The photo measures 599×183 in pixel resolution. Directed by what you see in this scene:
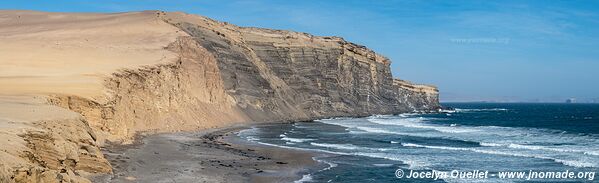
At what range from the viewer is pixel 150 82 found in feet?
151

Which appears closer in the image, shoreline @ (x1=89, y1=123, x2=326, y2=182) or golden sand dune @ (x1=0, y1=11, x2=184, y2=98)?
shoreline @ (x1=89, y1=123, x2=326, y2=182)

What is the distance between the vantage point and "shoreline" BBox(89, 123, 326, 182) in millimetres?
22969

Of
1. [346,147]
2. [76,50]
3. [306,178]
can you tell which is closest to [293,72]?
[76,50]

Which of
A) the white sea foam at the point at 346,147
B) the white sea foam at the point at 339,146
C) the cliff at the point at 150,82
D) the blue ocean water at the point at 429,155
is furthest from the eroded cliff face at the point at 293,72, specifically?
the white sea foam at the point at 346,147

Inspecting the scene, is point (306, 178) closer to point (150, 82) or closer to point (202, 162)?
point (202, 162)

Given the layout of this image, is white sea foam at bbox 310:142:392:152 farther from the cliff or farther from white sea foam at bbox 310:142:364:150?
the cliff

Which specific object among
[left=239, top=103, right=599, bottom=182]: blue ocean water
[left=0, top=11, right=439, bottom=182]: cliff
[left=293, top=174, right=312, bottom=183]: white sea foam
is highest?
[left=0, top=11, right=439, bottom=182]: cliff

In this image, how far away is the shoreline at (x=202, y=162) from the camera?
23.0 metres

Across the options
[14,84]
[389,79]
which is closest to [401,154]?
[14,84]

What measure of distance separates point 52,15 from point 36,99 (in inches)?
3707

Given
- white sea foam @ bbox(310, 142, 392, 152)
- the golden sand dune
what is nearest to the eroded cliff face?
the golden sand dune

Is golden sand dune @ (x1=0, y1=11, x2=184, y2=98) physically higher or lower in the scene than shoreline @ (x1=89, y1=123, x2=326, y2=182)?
higher

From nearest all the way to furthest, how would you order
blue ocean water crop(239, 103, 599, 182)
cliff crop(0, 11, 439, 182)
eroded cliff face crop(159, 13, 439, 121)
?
cliff crop(0, 11, 439, 182) → blue ocean water crop(239, 103, 599, 182) → eroded cliff face crop(159, 13, 439, 121)

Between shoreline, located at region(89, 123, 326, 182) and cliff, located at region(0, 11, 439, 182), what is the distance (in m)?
1.48
